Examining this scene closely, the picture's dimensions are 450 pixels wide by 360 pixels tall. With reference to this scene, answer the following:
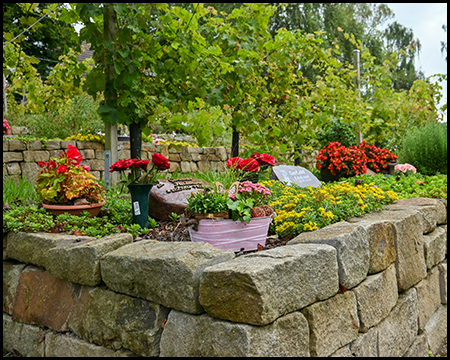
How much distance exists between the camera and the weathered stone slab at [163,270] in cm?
204

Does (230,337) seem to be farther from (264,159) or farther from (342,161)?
(342,161)

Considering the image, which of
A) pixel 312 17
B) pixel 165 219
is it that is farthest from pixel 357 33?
pixel 165 219

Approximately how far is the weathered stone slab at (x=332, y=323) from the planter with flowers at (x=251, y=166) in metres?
2.27

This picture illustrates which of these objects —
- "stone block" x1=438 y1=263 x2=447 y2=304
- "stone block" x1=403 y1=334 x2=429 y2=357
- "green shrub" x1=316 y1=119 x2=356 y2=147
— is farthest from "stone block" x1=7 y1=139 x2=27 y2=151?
"stone block" x1=438 y1=263 x2=447 y2=304

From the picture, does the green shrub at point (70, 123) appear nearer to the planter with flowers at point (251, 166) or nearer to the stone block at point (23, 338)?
the planter with flowers at point (251, 166)

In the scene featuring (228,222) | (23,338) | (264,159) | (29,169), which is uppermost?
(264,159)

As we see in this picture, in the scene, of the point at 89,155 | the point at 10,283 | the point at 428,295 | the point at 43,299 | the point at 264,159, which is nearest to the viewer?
the point at 43,299

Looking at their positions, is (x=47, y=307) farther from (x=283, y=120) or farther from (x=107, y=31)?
(x=283, y=120)

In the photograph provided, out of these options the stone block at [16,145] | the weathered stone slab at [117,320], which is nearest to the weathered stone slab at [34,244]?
the weathered stone slab at [117,320]

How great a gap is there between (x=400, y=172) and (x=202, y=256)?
4753 mm

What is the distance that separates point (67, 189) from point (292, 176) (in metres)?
2.78

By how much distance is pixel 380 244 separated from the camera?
9.41 ft

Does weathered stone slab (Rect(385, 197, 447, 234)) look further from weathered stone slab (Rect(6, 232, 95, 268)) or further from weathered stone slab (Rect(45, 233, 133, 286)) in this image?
weathered stone slab (Rect(6, 232, 95, 268))

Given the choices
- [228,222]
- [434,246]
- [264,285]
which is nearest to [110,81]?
[228,222]
